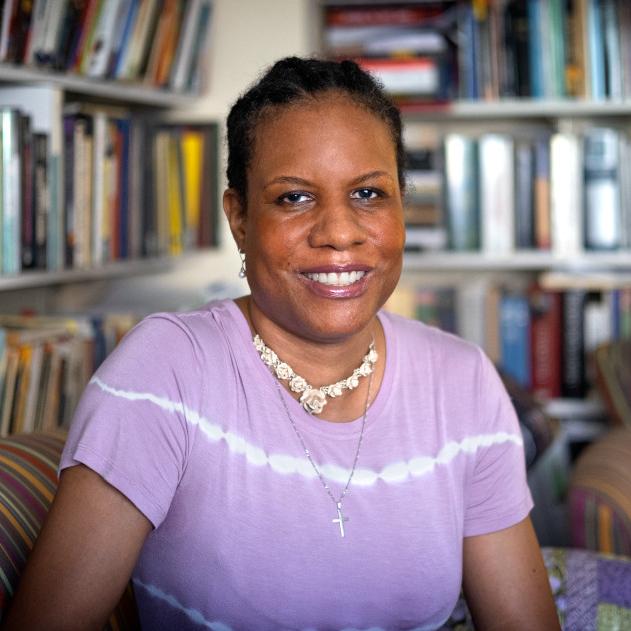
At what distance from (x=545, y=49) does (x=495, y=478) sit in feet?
5.80

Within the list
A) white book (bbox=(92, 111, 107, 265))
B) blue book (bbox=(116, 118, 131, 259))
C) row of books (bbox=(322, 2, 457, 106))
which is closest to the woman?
white book (bbox=(92, 111, 107, 265))

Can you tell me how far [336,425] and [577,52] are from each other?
1842 mm

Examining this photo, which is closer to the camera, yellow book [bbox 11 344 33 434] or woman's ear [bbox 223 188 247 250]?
woman's ear [bbox 223 188 247 250]

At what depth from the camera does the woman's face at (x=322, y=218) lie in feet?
3.96

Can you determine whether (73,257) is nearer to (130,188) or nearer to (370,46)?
(130,188)

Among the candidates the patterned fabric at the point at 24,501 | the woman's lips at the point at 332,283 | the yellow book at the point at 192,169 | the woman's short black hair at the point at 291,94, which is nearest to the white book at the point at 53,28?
the yellow book at the point at 192,169

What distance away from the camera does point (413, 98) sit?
2.77 meters

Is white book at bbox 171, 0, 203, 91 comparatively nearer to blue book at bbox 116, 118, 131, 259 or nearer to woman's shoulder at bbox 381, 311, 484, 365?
blue book at bbox 116, 118, 131, 259

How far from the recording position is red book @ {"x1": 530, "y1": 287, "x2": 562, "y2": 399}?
285cm

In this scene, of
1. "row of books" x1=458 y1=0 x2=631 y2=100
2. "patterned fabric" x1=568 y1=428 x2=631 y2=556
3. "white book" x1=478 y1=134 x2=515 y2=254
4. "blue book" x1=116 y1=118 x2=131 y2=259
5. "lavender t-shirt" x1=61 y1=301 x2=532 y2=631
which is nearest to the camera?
"lavender t-shirt" x1=61 y1=301 x2=532 y2=631

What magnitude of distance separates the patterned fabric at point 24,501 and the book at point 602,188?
185cm

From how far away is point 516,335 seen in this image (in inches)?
113

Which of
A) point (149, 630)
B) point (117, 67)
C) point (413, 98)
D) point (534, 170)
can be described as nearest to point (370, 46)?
point (413, 98)

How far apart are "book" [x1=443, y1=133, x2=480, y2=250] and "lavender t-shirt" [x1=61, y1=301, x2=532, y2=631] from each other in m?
1.58
